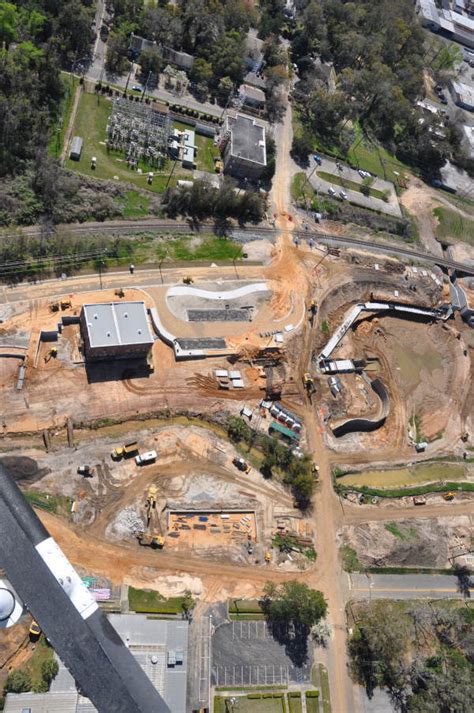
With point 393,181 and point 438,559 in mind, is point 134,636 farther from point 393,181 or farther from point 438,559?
point 393,181

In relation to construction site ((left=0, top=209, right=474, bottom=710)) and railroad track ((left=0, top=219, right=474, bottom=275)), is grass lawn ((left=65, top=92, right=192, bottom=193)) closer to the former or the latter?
railroad track ((left=0, top=219, right=474, bottom=275))

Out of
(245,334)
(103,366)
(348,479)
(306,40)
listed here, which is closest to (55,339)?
(103,366)

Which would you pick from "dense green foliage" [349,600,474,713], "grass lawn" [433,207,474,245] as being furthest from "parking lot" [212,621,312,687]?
"grass lawn" [433,207,474,245]

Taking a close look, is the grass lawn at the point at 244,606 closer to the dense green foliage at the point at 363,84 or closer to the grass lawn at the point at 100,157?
the grass lawn at the point at 100,157

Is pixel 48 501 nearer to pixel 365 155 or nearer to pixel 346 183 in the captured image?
pixel 346 183

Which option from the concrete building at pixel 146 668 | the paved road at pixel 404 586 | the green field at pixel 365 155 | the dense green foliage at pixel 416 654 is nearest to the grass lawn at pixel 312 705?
the dense green foliage at pixel 416 654
